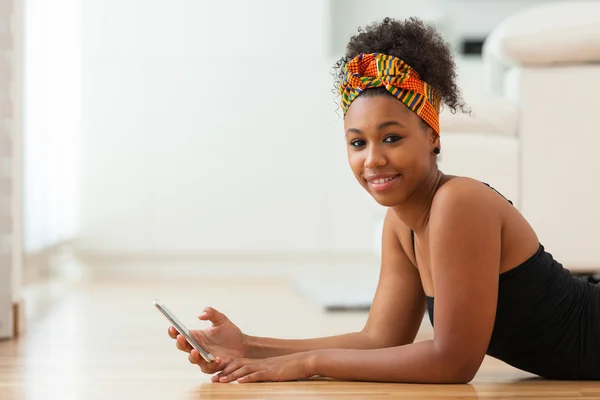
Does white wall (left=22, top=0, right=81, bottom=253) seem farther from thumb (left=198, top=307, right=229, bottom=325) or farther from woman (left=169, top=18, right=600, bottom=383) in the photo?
woman (left=169, top=18, right=600, bottom=383)

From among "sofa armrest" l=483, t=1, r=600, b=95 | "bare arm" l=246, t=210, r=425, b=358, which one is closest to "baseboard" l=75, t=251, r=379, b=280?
"sofa armrest" l=483, t=1, r=600, b=95

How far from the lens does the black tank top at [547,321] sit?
1496 mm

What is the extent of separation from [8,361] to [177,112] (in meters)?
2.79

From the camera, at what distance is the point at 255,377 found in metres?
1.46

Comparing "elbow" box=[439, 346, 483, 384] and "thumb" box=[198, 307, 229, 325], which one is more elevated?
"thumb" box=[198, 307, 229, 325]

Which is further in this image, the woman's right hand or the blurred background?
the blurred background

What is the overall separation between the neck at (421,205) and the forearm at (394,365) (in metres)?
0.21

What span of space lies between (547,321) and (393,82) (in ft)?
1.50

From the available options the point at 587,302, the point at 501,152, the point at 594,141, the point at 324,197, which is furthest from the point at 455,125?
the point at 324,197

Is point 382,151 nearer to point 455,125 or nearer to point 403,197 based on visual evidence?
point 403,197

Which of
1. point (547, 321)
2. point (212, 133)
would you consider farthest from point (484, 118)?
point (212, 133)

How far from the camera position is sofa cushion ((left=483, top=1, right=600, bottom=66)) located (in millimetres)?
2287

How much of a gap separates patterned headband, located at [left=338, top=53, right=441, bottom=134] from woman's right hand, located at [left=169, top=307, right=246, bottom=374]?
0.41m

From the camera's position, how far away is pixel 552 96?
2328mm
